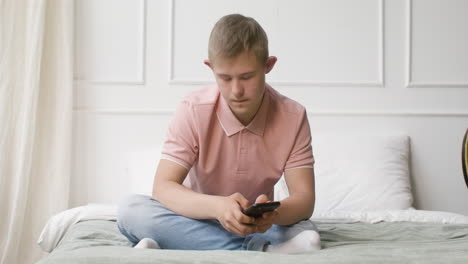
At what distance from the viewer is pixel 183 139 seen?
1601 mm

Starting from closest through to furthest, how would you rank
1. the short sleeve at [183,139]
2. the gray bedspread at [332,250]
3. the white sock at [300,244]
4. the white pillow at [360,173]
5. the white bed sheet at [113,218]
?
the gray bedspread at [332,250] < the white sock at [300,244] < the short sleeve at [183,139] < the white bed sheet at [113,218] < the white pillow at [360,173]

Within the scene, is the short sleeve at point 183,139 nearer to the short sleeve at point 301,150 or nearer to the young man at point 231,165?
Result: the young man at point 231,165

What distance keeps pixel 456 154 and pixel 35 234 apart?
6.86 ft

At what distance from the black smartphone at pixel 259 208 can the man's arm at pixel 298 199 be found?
17 centimetres

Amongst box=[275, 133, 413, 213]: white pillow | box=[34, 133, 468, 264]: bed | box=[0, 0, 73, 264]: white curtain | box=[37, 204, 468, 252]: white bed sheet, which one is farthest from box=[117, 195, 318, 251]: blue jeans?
box=[0, 0, 73, 264]: white curtain

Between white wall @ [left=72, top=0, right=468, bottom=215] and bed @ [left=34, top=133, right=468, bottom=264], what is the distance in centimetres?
18

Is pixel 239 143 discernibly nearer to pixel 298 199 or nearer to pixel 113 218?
pixel 298 199

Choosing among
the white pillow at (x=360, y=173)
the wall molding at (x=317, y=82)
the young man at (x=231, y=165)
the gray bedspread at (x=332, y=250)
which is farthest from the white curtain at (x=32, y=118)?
the young man at (x=231, y=165)

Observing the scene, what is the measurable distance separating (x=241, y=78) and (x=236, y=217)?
37 centimetres

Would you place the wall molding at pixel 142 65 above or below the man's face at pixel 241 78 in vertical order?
above

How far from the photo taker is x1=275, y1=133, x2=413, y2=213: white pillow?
260 centimetres

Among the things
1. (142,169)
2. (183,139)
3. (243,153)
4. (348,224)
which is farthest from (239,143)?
(142,169)

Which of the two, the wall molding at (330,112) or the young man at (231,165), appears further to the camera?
the wall molding at (330,112)

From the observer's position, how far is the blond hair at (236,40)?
1.44 metres
